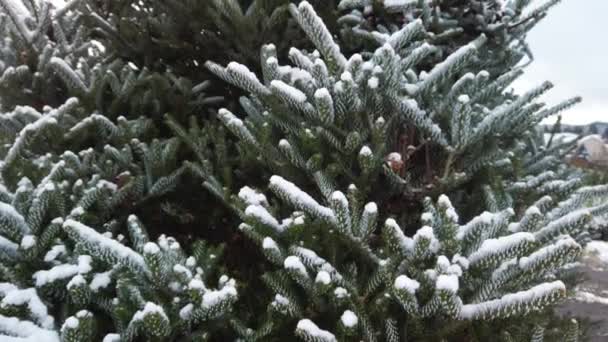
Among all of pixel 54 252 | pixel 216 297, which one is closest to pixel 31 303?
pixel 54 252

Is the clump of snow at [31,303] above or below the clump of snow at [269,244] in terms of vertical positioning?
below

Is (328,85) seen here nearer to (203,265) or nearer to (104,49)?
(203,265)

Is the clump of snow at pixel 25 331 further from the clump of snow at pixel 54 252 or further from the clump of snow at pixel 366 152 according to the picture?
the clump of snow at pixel 366 152

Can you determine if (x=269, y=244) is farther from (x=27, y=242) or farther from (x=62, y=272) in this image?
(x=27, y=242)

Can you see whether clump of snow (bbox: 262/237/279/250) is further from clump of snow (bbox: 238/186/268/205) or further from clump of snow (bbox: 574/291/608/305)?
clump of snow (bbox: 574/291/608/305)

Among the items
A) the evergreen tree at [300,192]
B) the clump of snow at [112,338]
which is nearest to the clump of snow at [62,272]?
the evergreen tree at [300,192]

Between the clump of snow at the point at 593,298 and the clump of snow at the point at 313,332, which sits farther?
the clump of snow at the point at 593,298

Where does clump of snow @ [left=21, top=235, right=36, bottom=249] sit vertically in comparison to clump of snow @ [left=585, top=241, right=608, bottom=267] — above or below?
below

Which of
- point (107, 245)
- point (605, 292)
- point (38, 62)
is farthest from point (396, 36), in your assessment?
point (605, 292)

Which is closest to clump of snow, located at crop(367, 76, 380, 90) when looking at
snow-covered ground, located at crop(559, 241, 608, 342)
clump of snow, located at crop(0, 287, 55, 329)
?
clump of snow, located at crop(0, 287, 55, 329)
